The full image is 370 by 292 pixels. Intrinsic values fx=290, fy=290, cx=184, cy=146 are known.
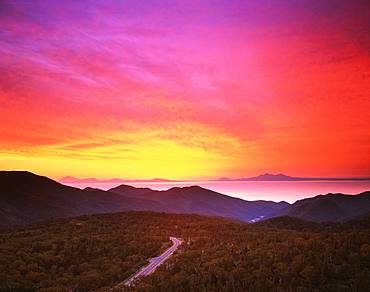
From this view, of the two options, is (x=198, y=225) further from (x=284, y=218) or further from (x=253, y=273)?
(x=253, y=273)

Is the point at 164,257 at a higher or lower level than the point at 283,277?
lower

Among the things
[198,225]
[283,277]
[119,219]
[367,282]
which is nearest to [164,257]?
[283,277]

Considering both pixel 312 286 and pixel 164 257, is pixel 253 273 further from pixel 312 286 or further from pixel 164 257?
pixel 164 257

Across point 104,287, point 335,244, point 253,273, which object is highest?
point 335,244

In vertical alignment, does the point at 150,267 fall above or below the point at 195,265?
below

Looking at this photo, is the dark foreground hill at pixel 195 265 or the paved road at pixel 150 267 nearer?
the dark foreground hill at pixel 195 265

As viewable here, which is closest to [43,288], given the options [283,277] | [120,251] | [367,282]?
[120,251]

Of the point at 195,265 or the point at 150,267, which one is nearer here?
the point at 195,265

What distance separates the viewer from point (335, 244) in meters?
30.4

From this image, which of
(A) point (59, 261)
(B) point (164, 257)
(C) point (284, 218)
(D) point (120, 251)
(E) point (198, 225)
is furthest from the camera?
(C) point (284, 218)

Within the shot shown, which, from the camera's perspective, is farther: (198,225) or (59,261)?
(198,225)

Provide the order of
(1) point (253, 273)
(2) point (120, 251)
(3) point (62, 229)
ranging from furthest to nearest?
1. (3) point (62, 229)
2. (2) point (120, 251)
3. (1) point (253, 273)

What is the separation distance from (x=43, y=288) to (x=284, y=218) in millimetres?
90695

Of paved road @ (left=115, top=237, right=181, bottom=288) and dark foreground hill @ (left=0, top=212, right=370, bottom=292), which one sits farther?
paved road @ (left=115, top=237, right=181, bottom=288)
